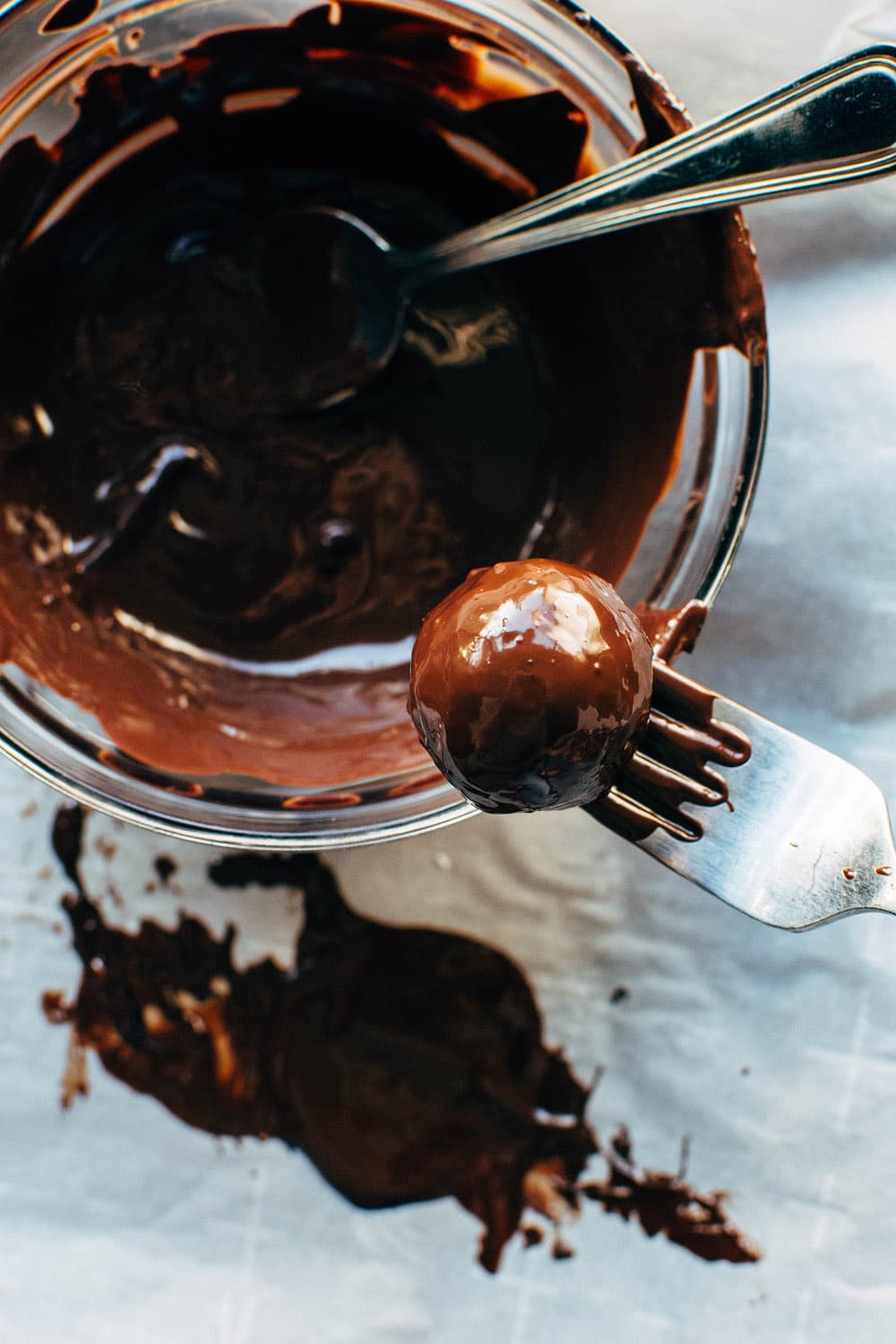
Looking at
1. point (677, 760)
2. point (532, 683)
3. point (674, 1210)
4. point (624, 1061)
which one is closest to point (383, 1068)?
point (624, 1061)

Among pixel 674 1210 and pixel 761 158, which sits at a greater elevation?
pixel 761 158

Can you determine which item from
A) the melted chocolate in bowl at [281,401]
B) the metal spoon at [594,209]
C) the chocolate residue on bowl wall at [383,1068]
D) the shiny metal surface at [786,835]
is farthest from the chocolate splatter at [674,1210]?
the metal spoon at [594,209]

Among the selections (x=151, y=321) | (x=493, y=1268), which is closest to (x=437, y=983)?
(x=493, y=1268)

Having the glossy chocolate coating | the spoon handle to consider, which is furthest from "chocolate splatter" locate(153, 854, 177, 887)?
the spoon handle

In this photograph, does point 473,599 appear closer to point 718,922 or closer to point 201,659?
point 201,659

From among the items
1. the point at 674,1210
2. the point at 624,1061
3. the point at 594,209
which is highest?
the point at 594,209

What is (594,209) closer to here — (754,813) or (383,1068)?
(754,813)
